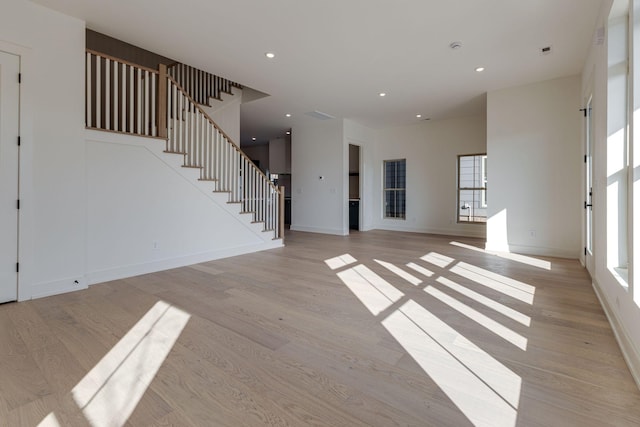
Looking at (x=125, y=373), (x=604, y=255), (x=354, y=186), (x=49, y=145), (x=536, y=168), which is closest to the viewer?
(x=125, y=373)

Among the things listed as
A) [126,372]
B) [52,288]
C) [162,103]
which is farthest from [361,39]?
[52,288]

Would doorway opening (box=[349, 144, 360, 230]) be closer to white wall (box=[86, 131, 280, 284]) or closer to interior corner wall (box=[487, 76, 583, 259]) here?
interior corner wall (box=[487, 76, 583, 259])

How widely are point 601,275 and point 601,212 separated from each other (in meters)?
0.64

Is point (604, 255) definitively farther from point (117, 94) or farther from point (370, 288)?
point (117, 94)

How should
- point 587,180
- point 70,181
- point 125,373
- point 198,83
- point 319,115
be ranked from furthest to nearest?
point 319,115
point 198,83
point 587,180
point 70,181
point 125,373

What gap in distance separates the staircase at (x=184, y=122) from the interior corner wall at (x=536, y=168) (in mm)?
4127

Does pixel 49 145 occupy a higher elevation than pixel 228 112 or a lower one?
lower

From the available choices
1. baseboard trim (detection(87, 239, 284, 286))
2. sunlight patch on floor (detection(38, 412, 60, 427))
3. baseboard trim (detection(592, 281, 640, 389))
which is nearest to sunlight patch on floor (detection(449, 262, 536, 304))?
baseboard trim (detection(592, 281, 640, 389))

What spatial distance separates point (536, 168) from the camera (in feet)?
17.8

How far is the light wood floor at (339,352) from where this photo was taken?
5.01 feet

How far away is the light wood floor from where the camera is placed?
1527mm

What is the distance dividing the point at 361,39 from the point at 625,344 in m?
3.83

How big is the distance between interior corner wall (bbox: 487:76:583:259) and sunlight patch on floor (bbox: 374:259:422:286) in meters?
2.48

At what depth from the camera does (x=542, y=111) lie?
5.35 metres
